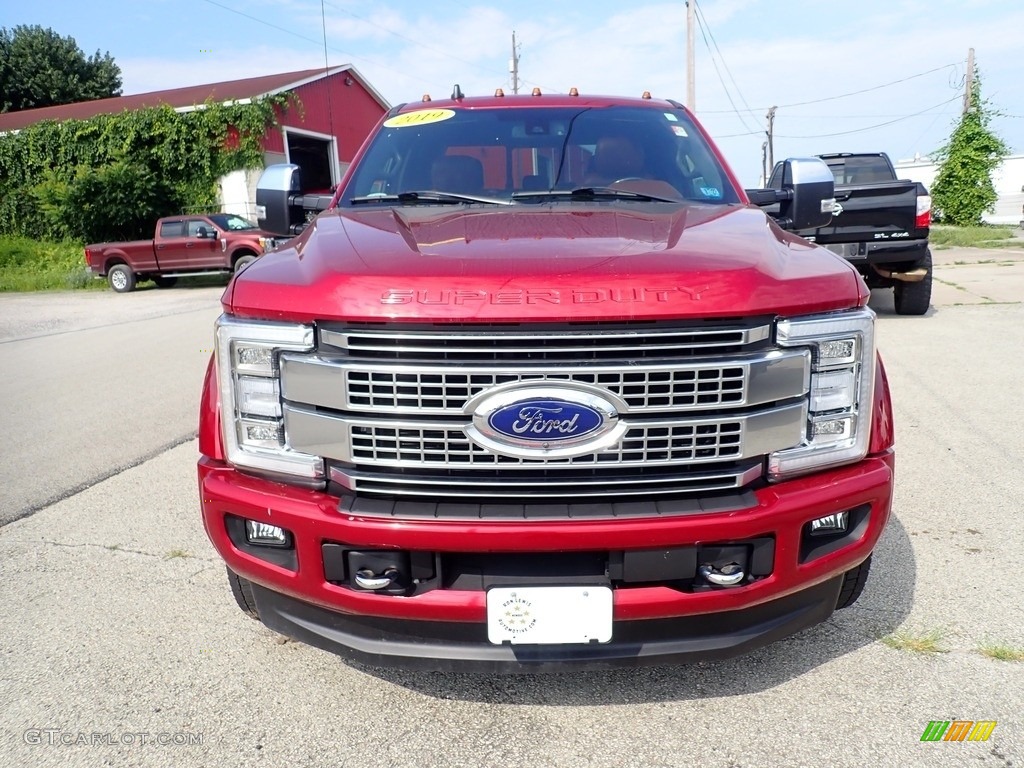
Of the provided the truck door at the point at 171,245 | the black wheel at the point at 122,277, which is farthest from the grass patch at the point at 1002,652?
the black wheel at the point at 122,277

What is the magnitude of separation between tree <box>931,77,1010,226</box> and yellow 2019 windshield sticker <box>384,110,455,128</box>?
97.6 feet

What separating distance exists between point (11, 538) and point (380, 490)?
2598 mm

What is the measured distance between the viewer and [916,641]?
2.62 m

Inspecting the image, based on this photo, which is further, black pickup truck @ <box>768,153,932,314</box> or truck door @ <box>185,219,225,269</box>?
truck door @ <box>185,219,225,269</box>

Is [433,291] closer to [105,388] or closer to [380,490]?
[380,490]

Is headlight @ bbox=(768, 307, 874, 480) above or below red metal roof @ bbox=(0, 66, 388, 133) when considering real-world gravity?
below

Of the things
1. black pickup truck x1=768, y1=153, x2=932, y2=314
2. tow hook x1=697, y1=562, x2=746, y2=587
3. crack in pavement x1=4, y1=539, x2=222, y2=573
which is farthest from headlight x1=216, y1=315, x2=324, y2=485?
black pickup truck x1=768, y1=153, x2=932, y2=314

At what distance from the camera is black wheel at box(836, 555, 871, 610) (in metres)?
2.42

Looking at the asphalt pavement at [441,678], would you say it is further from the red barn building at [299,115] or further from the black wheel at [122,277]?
the red barn building at [299,115]

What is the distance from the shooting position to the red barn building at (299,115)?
2414 cm

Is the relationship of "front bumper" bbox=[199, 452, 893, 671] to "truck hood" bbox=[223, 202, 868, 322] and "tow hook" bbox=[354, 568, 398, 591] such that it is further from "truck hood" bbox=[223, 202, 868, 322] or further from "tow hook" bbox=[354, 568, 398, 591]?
"truck hood" bbox=[223, 202, 868, 322]

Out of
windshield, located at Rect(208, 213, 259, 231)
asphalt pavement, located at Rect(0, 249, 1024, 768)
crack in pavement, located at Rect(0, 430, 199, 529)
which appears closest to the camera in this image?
asphalt pavement, located at Rect(0, 249, 1024, 768)

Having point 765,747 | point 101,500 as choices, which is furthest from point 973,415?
point 101,500

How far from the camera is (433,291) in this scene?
1.90 m
